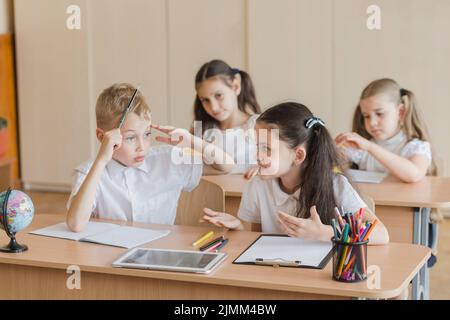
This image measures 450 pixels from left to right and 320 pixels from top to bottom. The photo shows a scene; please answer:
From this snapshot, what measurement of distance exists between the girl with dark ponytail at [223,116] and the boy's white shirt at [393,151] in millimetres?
478

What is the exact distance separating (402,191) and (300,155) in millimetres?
832

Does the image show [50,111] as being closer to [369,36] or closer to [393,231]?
[369,36]

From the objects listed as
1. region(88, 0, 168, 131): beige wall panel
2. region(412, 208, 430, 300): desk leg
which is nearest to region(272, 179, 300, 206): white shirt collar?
region(412, 208, 430, 300): desk leg

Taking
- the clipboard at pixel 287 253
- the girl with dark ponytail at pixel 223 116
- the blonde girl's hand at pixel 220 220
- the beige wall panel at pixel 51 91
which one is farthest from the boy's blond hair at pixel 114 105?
the beige wall panel at pixel 51 91

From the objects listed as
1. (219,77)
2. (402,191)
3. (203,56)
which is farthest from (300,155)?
(203,56)

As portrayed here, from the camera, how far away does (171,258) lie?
209 centimetres

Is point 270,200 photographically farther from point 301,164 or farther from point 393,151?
point 393,151

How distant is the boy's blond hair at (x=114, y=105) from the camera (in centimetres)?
262

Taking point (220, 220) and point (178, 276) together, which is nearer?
point (178, 276)

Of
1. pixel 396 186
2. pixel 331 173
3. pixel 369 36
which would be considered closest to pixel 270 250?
pixel 331 173

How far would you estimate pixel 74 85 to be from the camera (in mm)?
5777

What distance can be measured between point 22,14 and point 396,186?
3.65 metres

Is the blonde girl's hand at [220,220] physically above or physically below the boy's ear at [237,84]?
below

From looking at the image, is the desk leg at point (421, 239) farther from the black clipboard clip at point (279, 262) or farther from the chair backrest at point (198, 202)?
the black clipboard clip at point (279, 262)
